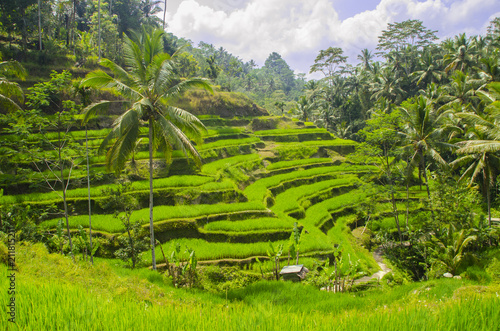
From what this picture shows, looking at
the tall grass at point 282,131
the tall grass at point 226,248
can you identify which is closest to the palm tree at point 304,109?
the tall grass at point 282,131

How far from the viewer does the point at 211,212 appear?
12812 millimetres

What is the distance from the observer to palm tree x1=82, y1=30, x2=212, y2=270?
8.40 meters

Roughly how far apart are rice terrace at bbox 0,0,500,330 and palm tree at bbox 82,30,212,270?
0.06 metres

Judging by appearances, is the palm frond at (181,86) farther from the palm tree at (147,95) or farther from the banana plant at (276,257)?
the banana plant at (276,257)

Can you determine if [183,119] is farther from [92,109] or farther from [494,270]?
[494,270]

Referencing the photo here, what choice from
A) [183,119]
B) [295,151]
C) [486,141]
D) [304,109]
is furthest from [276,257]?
[304,109]

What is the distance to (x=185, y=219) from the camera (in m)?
11.9

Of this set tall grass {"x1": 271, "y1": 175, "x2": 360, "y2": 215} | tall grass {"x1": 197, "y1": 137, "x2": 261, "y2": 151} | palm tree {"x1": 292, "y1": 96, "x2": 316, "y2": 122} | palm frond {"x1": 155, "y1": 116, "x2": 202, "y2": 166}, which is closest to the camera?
palm frond {"x1": 155, "y1": 116, "x2": 202, "y2": 166}

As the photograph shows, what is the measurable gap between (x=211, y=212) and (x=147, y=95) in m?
5.95

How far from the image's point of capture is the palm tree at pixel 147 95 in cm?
840

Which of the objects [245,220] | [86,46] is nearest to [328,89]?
[86,46]

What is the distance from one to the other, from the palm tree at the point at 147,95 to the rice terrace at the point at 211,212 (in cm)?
6

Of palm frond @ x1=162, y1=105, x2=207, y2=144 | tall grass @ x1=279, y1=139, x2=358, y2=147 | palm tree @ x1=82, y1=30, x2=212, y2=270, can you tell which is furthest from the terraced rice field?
tall grass @ x1=279, y1=139, x2=358, y2=147

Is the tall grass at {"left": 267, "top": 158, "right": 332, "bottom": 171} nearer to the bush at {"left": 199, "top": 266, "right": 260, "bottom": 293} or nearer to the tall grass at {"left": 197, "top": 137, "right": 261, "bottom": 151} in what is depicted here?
the tall grass at {"left": 197, "top": 137, "right": 261, "bottom": 151}
